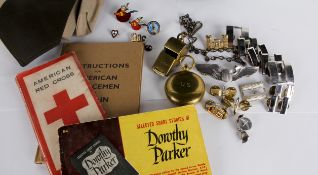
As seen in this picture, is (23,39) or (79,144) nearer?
(79,144)

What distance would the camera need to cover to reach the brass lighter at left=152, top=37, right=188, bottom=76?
820 millimetres

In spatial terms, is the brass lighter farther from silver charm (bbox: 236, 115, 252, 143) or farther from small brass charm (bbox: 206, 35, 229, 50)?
silver charm (bbox: 236, 115, 252, 143)

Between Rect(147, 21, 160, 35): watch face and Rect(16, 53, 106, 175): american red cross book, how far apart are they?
0.68ft

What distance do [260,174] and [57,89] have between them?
0.50 meters

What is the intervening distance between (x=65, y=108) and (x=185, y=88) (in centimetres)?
28

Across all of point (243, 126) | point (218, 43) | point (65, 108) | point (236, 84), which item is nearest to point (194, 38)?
point (218, 43)

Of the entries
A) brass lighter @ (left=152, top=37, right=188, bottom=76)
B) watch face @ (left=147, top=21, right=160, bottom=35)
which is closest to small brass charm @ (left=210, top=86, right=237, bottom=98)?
brass lighter @ (left=152, top=37, right=188, bottom=76)

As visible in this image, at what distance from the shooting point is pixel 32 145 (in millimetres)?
770

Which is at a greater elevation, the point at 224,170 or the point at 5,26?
the point at 5,26

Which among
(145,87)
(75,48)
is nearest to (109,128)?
(145,87)

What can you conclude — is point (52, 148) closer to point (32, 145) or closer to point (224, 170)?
point (32, 145)

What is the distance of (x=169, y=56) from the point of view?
828 millimetres

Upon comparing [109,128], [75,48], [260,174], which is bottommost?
[260,174]

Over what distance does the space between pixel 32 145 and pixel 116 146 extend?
205mm
